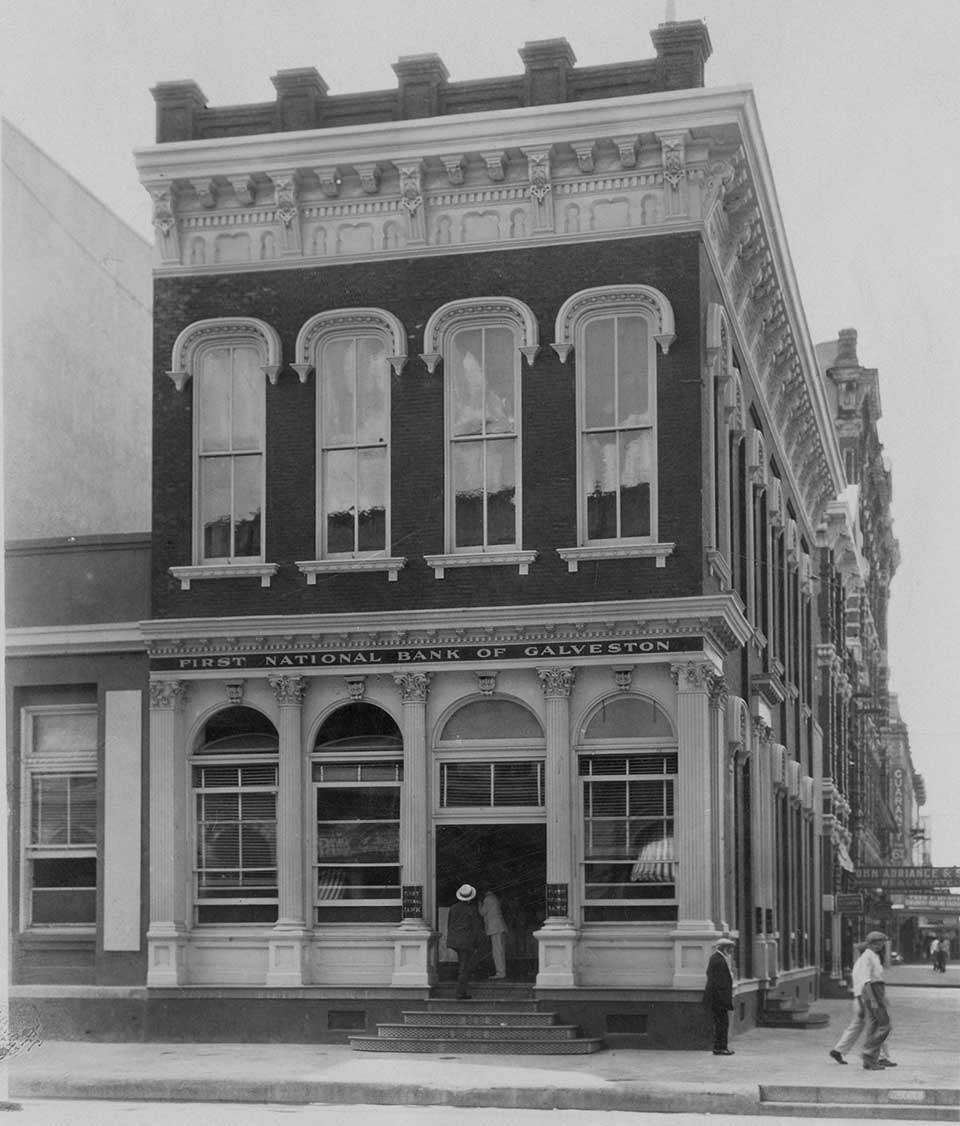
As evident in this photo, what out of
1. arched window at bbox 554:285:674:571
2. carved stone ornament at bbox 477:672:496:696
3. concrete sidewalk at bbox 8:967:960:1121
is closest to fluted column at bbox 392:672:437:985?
carved stone ornament at bbox 477:672:496:696

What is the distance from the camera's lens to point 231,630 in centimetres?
2473

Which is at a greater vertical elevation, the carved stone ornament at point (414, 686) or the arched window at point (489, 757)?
the carved stone ornament at point (414, 686)

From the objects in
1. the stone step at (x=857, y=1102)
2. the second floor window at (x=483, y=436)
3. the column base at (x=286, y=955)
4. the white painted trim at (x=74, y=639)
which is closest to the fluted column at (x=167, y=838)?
the white painted trim at (x=74, y=639)

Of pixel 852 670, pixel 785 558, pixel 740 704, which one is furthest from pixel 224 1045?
pixel 852 670

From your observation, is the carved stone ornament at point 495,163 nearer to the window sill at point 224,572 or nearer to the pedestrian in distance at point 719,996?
the window sill at point 224,572

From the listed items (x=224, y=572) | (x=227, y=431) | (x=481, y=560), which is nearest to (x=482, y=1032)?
→ (x=481, y=560)

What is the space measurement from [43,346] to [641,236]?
1060 centimetres

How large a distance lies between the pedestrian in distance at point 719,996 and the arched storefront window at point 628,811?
159cm

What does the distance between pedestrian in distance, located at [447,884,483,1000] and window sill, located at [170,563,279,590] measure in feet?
15.6

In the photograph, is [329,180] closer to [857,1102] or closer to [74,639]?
[74,639]

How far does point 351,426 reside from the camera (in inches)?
987

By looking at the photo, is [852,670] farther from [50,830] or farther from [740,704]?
[50,830]

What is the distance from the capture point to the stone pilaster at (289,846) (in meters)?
24.2

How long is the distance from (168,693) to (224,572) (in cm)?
169
